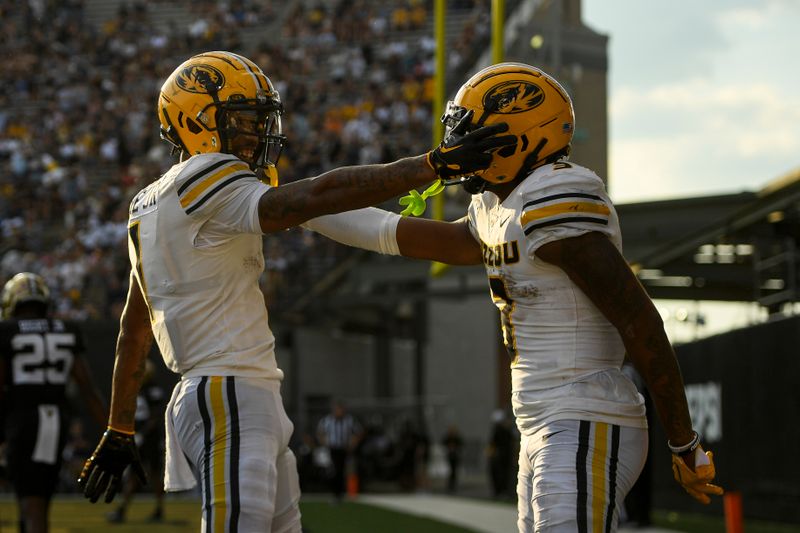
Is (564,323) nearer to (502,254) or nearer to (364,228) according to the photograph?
(502,254)

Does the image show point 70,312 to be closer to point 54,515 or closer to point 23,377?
point 54,515

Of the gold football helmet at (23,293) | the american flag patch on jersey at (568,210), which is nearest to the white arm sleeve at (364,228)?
the american flag patch on jersey at (568,210)

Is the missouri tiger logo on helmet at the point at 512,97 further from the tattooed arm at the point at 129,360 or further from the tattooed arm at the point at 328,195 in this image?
the tattooed arm at the point at 129,360

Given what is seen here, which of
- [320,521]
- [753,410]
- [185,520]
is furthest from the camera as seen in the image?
[320,521]

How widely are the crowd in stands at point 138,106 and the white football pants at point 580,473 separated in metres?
16.7

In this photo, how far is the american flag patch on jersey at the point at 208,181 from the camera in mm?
3975

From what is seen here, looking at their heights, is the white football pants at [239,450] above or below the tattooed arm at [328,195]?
below

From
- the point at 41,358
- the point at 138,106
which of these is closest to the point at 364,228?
the point at 41,358

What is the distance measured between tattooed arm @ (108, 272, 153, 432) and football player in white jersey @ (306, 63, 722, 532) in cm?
123

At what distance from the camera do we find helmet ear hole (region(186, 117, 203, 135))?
4237mm

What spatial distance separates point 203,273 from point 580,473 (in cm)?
128

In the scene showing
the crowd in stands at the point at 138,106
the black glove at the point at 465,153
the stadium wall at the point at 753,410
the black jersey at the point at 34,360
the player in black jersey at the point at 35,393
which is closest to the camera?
the black glove at the point at 465,153

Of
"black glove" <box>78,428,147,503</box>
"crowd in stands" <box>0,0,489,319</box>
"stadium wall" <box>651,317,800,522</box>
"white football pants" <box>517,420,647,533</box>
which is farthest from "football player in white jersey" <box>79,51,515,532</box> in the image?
"crowd in stands" <box>0,0,489,319</box>

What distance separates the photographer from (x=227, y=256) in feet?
13.5
